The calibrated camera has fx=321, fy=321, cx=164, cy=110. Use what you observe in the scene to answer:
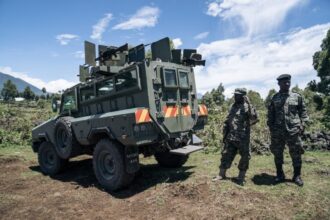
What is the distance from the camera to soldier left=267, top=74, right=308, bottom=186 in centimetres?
593

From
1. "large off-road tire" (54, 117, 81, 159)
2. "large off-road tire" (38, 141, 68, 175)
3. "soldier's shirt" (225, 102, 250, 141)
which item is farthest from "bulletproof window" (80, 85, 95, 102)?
"soldier's shirt" (225, 102, 250, 141)

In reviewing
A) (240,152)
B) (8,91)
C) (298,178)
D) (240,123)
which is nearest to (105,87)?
(240,123)

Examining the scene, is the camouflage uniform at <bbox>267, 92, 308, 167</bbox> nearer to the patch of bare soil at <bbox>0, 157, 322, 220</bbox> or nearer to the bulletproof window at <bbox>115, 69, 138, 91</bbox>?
the patch of bare soil at <bbox>0, 157, 322, 220</bbox>

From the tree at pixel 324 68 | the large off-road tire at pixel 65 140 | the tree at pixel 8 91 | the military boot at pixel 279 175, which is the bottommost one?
the military boot at pixel 279 175

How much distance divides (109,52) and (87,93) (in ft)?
4.09

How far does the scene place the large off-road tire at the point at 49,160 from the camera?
334 inches

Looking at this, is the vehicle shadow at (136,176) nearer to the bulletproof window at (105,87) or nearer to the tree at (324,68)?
the bulletproof window at (105,87)

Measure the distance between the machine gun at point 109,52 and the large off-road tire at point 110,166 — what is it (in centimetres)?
191

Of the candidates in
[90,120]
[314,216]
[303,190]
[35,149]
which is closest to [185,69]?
[90,120]

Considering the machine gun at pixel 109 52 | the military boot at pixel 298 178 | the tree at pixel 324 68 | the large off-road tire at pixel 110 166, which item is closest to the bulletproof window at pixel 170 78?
the machine gun at pixel 109 52

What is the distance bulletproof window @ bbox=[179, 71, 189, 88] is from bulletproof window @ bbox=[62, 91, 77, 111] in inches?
113

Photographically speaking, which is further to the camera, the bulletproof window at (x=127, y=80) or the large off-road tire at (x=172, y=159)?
the large off-road tire at (x=172, y=159)

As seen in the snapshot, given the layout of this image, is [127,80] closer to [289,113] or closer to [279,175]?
[289,113]

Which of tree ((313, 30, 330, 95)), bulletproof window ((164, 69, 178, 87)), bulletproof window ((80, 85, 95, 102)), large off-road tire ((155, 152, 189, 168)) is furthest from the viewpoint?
tree ((313, 30, 330, 95))
